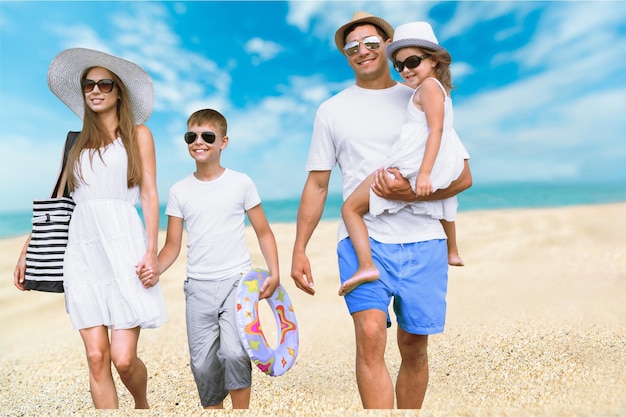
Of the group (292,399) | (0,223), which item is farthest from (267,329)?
(0,223)

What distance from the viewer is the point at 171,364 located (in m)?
6.87

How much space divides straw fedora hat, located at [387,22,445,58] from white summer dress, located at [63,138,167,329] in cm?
170

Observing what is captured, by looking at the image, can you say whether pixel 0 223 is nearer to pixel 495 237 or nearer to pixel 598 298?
pixel 495 237

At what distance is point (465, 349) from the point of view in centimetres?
652

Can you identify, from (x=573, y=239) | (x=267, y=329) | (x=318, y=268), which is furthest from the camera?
(x=573, y=239)

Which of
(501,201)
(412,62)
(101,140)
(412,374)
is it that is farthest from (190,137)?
(501,201)

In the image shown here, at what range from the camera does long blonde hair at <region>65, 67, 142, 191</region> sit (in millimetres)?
3680

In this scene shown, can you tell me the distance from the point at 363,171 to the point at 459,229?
1062 cm

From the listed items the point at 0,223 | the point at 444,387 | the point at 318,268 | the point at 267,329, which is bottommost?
the point at 444,387

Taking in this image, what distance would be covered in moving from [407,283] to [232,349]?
46.6 inches

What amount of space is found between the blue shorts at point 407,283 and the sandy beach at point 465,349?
536 mm

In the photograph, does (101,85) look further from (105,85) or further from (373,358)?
(373,358)

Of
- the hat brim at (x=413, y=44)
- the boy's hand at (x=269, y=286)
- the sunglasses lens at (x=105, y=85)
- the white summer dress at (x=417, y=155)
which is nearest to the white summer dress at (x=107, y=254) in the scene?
the sunglasses lens at (x=105, y=85)

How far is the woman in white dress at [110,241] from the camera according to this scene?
3.63 metres
